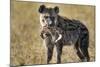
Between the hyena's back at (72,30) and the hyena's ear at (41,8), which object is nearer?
the hyena's ear at (41,8)

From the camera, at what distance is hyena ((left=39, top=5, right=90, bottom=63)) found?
2.57 metres

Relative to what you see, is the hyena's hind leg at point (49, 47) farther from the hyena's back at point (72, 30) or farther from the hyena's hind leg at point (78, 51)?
→ the hyena's hind leg at point (78, 51)

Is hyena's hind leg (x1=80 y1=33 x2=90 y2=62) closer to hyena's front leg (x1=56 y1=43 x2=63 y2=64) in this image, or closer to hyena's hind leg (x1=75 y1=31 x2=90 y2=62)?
hyena's hind leg (x1=75 y1=31 x2=90 y2=62)

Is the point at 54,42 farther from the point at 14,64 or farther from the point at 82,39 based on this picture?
the point at 14,64

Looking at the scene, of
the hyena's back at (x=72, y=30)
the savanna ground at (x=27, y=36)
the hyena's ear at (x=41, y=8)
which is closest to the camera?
the savanna ground at (x=27, y=36)

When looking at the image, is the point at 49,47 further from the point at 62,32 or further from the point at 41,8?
the point at 41,8

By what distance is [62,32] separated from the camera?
2.64 meters

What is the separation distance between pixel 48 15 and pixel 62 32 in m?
0.29

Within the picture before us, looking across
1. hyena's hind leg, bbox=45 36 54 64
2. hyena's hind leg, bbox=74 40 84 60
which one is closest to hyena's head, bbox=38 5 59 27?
hyena's hind leg, bbox=45 36 54 64

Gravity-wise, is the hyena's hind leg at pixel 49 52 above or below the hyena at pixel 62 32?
below

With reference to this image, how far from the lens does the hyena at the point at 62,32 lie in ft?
8.44

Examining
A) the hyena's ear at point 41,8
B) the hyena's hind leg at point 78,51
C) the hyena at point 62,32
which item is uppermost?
the hyena's ear at point 41,8

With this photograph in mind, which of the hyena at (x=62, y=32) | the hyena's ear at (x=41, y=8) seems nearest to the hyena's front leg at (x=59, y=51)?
the hyena at (x=62, y=32)

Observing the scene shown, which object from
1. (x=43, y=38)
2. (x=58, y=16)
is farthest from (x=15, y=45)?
(x=58, y=16)
